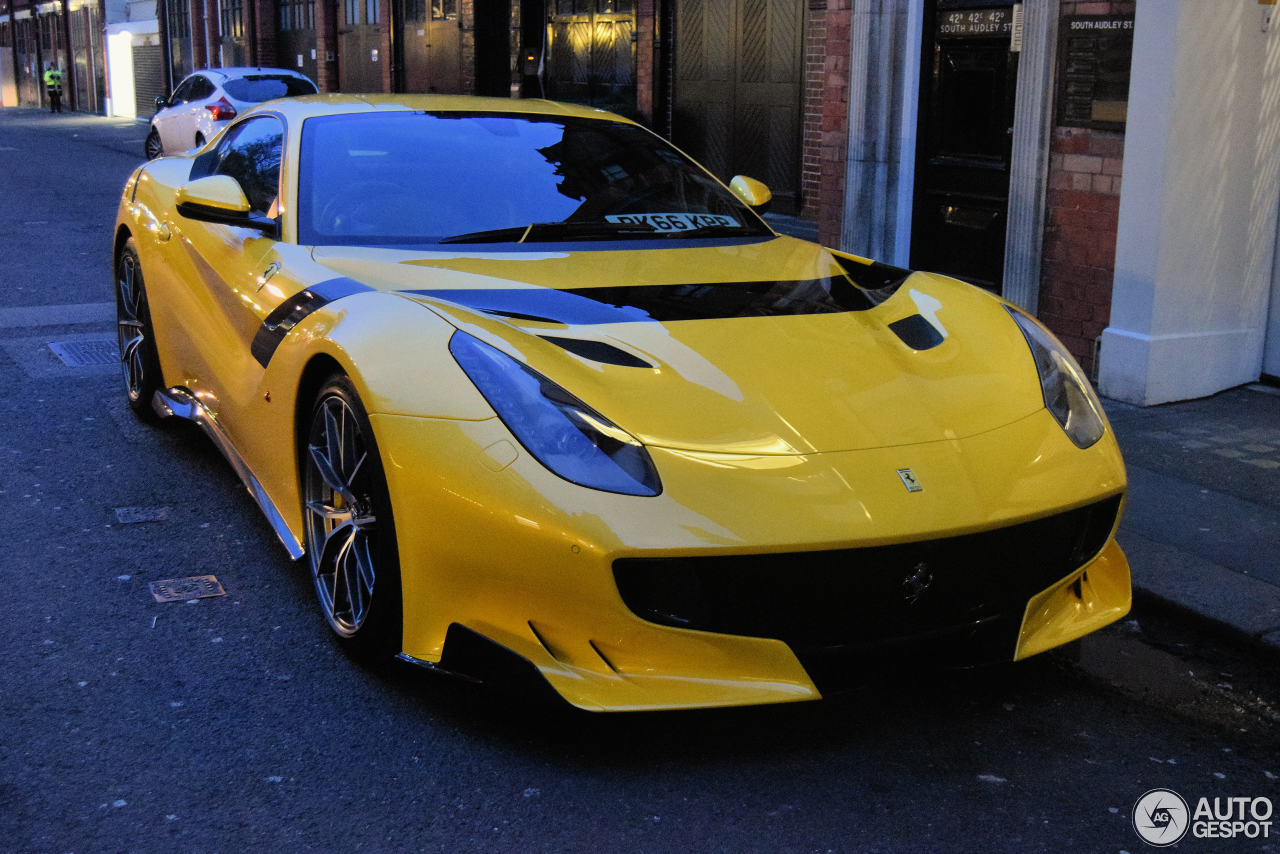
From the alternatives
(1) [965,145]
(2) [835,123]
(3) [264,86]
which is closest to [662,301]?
(1) [965,145]

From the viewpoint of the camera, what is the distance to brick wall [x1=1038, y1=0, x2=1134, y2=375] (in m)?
7.15

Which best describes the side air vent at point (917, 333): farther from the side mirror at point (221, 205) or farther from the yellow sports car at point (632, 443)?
the side mirror at point (221, 205)

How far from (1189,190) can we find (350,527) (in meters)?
4.94

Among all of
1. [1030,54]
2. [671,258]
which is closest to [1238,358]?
[1030,54]

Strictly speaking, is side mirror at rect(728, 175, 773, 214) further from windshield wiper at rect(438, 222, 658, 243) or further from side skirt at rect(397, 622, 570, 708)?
side skirt at rect(397, 622, 570, 708)

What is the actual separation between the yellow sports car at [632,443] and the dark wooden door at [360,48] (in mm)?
19904

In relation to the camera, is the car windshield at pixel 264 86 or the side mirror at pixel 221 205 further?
the car windshield at pixel 264 86

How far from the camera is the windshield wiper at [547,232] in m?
4.09

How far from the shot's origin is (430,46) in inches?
855

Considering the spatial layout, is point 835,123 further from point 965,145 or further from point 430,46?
point 430,46

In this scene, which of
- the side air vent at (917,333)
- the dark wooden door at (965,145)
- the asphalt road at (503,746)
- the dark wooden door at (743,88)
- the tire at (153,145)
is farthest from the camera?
the tire at (153,145)

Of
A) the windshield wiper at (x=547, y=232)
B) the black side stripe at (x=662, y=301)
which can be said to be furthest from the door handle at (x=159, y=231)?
the black side stripe at (x=662, y=301)

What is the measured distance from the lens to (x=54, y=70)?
161 ft

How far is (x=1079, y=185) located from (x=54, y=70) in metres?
49.1
